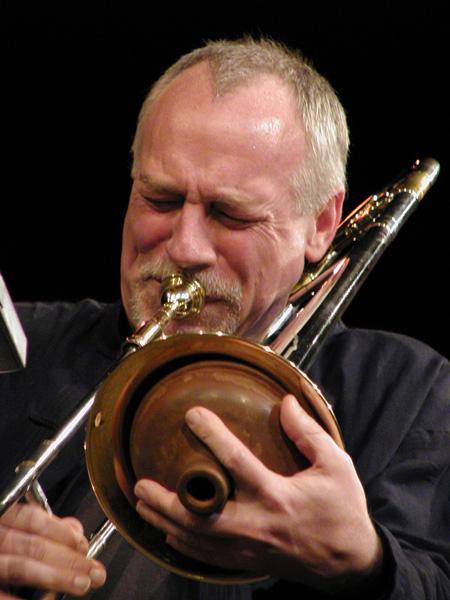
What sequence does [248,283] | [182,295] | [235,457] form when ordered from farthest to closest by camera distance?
[248,283] < [182,295] < [235,457]

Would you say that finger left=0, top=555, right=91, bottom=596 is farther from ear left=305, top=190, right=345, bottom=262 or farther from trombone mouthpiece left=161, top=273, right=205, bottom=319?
ear left=305, top=190, right=345, bottom=262

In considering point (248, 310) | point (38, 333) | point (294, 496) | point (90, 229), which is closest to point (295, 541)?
point (294, 496)

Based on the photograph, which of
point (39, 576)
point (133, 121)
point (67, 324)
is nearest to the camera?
point (39, 576)

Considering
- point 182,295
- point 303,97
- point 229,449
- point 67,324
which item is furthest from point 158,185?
point 229,449

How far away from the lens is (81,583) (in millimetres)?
1398

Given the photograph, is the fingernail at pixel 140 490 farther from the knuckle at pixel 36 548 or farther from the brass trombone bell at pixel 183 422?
the knuckle at pixel 36 548

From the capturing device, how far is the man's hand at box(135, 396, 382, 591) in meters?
1.27

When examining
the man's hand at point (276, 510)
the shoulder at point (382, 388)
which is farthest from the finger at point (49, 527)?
the shoulder at point (382, 388)

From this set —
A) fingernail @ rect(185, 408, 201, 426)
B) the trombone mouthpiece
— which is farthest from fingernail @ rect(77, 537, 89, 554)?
the trombone mouthpiece

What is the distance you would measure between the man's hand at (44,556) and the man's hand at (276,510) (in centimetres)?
14

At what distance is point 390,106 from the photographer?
276 centimetres

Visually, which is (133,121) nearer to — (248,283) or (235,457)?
(248,283)

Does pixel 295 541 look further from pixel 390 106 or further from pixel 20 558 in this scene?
pixel 390 106

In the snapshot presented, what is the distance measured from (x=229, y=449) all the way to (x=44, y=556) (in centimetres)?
35
